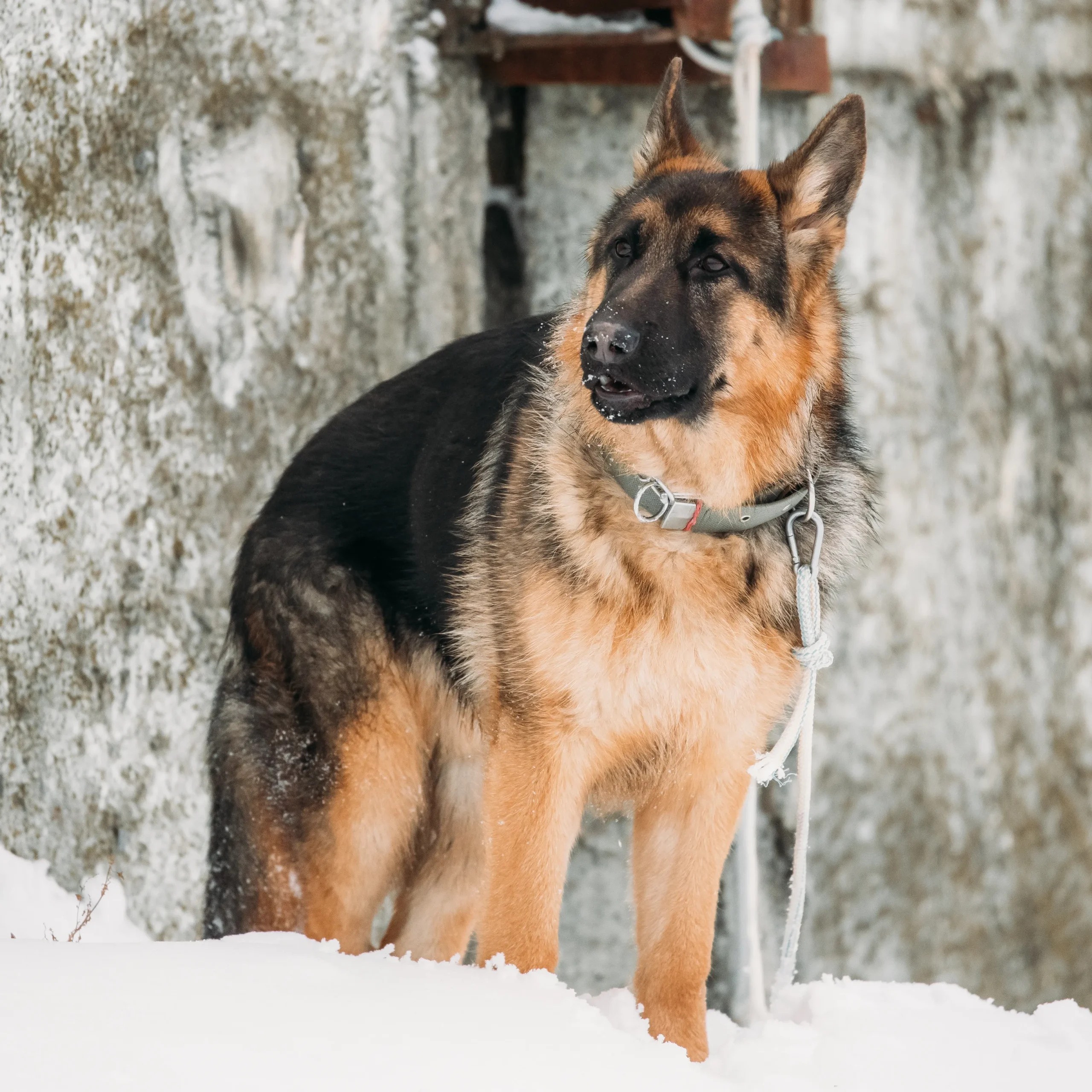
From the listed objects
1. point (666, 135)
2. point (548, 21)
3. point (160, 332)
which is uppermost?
point (548, 21)

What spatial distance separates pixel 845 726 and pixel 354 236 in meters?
3.02

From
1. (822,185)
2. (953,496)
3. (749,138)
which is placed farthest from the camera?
(953,496)

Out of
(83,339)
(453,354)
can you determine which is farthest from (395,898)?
(83,339)

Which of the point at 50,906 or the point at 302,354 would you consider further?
the point at 302,354

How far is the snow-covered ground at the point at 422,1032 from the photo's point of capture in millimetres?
2318

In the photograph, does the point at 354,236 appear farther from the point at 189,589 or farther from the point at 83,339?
the point at 189,589

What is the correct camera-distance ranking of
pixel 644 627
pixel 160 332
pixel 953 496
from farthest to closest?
pixel 953 496, pixel 160 332, pixel 644 627

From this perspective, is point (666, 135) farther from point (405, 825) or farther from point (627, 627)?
point (405, 825)

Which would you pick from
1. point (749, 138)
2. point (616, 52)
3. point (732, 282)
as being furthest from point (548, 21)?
point (732, 282)

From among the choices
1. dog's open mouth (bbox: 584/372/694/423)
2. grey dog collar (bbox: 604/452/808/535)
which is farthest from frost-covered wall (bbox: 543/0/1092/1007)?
dog's open mouth (bbox: 584/372/694/423)

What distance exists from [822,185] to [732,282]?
14.0 inches

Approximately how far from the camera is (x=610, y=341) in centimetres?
298

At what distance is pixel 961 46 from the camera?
6.09 meters

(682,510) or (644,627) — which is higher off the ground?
(682,510)
